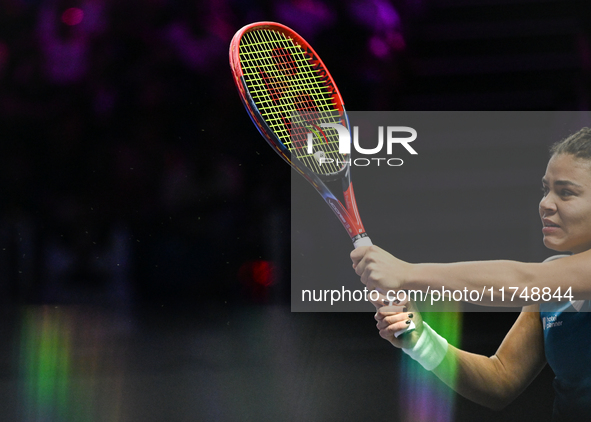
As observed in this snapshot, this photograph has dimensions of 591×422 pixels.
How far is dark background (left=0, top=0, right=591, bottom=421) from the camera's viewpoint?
2008mm

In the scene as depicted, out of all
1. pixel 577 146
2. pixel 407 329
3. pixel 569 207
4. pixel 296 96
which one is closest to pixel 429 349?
pixel 407 329

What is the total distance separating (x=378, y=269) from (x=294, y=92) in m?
0.67

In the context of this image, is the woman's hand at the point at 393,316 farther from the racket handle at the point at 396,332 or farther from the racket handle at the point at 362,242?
the racket handle at the point at 362,242

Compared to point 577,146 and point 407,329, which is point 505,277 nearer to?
point 407,329

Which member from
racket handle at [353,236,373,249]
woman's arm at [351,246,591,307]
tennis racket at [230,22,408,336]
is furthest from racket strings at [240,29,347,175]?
woman's arm at [351,246,591,307]

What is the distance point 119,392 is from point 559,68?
1.87m

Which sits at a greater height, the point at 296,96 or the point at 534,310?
the point at 296,96

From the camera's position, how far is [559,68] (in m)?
2.00

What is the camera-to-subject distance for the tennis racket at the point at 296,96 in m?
1.63

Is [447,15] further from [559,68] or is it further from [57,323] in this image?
[57,323]

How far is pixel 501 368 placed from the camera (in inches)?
59.6

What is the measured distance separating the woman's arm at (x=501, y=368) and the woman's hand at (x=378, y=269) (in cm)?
30

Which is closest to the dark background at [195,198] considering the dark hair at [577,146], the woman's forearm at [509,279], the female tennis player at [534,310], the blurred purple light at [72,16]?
the blurred purple light at [72,16]

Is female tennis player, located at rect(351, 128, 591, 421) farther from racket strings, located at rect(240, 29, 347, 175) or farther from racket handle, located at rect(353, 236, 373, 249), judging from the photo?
racket strings, located at rect(240, 29, 347, 175)
